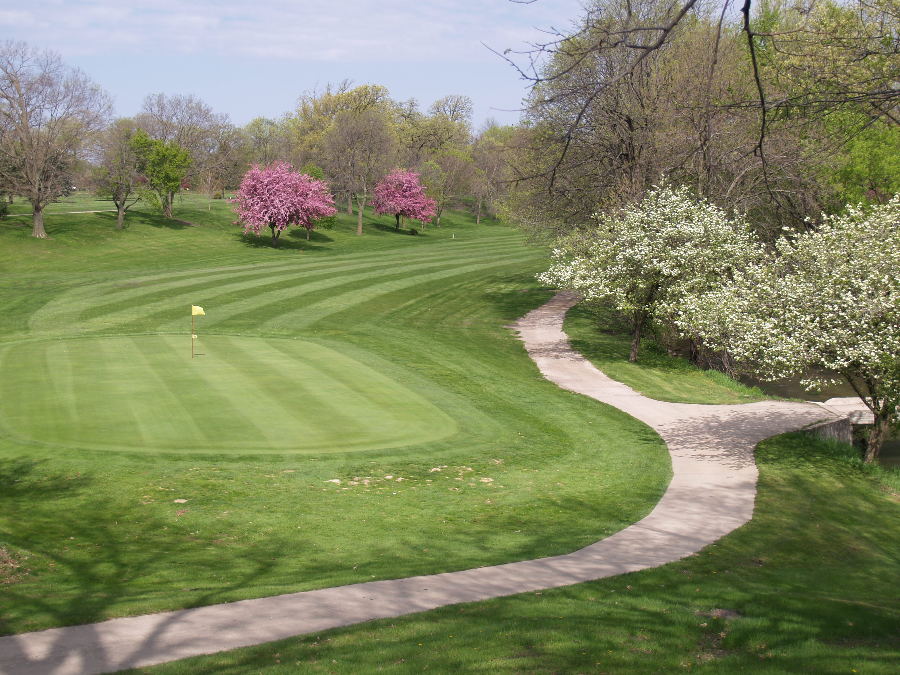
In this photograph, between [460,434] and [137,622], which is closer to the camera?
[137,622]

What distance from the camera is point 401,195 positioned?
235ft

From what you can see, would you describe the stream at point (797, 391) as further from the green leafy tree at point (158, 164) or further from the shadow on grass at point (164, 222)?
the shadow on grass at point (164, 222)

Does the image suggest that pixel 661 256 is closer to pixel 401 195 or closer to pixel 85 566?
pixel 85 566

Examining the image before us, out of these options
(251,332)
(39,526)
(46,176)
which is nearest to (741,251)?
(251,332)

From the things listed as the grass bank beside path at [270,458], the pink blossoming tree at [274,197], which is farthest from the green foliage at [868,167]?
the pink blossoming tree at [274,197]

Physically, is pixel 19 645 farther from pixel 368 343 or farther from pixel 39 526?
pixel 368 343

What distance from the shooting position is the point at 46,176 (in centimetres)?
4972

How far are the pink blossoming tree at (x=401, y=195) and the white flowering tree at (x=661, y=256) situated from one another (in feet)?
155

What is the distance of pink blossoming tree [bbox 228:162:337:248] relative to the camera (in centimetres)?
5397

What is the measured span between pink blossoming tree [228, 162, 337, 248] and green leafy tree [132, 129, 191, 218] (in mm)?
6196

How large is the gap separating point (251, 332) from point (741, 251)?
1669 cm

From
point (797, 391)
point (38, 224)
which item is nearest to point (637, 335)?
point (797, 391)

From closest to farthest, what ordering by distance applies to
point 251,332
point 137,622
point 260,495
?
point 137,622, point 260,495, point 251,332

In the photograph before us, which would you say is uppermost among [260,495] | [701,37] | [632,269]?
[701,37]
